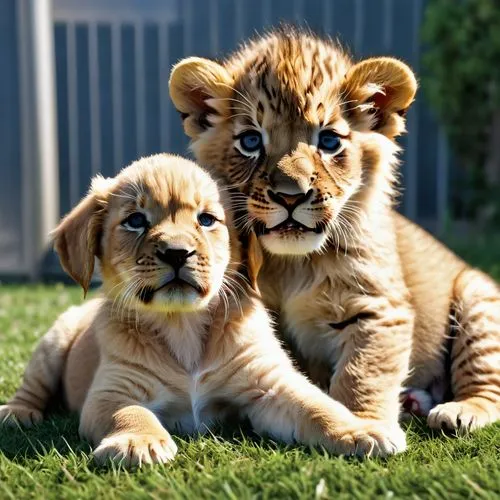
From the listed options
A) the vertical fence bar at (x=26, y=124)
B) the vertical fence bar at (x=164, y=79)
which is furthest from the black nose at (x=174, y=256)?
the vertical fence bar at (x=164, y=79)

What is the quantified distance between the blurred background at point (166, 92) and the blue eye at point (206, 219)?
17.6 feet

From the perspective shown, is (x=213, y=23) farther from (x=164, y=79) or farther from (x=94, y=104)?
(x=94, y=104)

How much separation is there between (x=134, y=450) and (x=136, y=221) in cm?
73

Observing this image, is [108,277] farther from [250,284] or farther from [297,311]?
[297,311]

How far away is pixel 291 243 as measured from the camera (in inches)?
106

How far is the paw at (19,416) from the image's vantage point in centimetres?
289

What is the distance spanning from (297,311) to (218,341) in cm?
38

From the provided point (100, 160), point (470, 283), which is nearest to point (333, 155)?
point (470, 283)

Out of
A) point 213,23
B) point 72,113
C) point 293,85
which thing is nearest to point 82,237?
point 293,85

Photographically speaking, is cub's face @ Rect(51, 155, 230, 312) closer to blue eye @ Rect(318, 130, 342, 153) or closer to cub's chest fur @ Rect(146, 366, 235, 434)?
cub's chest fur @ Rect(146, 366, 235, 434)

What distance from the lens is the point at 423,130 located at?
8.82 meters

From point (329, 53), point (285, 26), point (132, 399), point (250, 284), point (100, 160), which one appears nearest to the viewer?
point (132, 399)

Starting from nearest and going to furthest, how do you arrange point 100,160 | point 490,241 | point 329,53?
point 329,53
point 490,241
point 100,160

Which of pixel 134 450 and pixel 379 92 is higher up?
pixel 379 92
